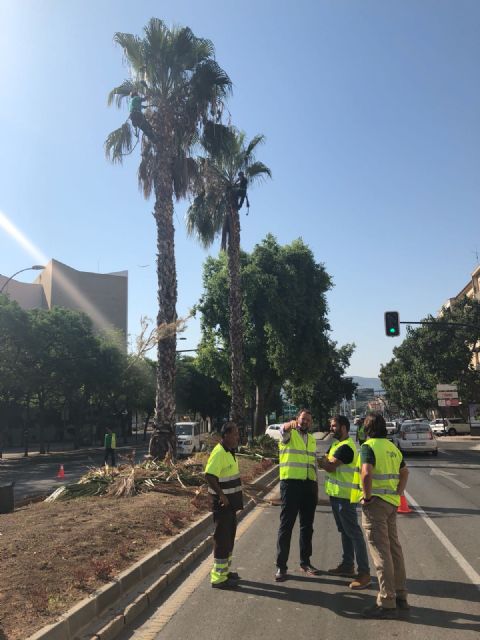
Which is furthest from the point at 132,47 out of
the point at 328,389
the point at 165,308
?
the point at 328,389

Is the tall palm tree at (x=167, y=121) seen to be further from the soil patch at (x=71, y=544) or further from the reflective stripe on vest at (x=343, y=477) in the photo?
the reflective stripe on vest at (x=343, y=477)

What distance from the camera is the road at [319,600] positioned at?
4691 millimetres

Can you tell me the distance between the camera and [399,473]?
5293 millimetres

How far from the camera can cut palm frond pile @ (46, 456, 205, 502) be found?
11.1 m

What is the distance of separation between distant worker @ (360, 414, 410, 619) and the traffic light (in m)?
19.3

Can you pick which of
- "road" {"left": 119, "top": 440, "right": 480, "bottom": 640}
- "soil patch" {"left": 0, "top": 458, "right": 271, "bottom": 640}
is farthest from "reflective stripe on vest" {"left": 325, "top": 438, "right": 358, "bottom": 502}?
"soil patch" {"left": 0, "top": 458, "right": 271, "bottom": 640}

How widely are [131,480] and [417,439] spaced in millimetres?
17157

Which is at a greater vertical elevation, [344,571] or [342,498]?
[342,498]

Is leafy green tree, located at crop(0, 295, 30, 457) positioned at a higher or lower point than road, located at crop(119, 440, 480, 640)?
higher

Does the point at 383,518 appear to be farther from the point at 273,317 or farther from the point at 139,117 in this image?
the point at 273,317

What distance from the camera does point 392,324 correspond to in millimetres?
24109

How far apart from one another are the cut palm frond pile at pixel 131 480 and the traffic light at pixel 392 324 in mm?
13133

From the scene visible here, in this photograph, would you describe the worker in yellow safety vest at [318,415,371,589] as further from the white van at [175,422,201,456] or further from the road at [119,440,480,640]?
the white van at [175,422,201,456]

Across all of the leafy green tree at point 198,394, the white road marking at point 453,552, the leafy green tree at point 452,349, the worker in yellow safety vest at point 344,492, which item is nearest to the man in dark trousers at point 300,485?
the worker in yellow safety vest at point 344,492
